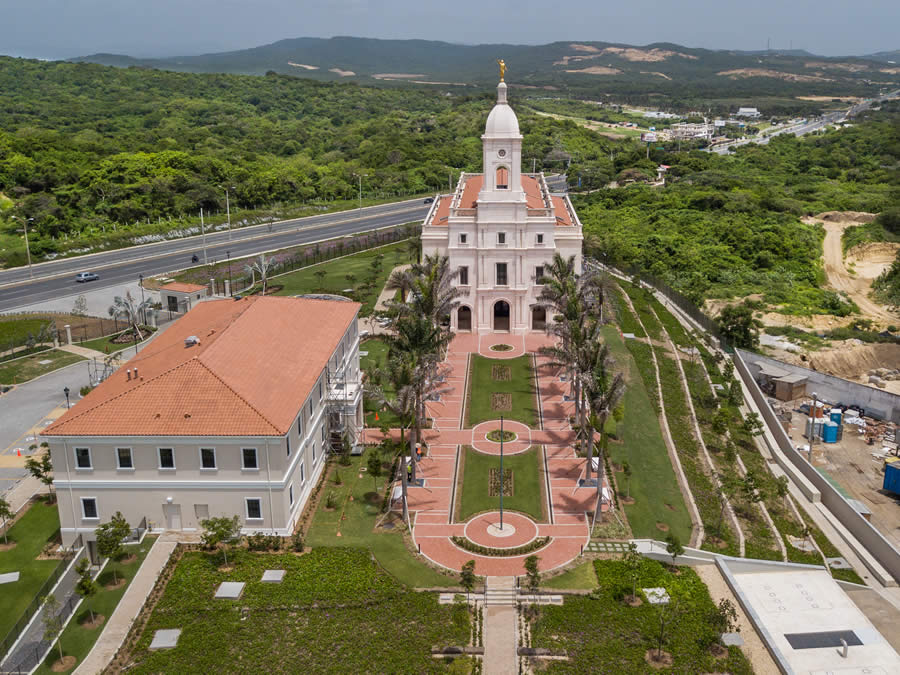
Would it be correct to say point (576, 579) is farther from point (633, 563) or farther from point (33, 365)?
point (33, 365)

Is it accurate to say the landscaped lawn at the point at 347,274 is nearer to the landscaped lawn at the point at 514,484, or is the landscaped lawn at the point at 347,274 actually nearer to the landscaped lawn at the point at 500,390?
the landscaped lawn at the point at 500,390

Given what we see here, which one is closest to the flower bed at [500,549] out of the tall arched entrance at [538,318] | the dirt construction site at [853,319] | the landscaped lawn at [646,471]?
the landscaped lawn at [646,471]

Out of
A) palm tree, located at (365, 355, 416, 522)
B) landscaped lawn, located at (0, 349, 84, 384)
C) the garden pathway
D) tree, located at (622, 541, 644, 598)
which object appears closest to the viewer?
tree, located at (622, 541, 644, 598)

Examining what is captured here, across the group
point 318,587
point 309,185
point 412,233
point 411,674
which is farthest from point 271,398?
point 309,185

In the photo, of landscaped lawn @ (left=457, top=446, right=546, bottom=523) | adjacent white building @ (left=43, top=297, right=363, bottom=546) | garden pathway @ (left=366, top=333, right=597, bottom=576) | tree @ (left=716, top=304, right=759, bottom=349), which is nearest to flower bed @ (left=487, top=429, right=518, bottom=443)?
garden pathway @ (left=366, top=333, right=597, bottom=576)

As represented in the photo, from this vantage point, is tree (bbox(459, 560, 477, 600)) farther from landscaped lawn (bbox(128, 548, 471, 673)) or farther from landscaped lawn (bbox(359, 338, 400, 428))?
landscaped lawn (bbox(359, 338, 400, 428))

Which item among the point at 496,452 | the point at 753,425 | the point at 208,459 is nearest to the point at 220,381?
the point at 208,459
